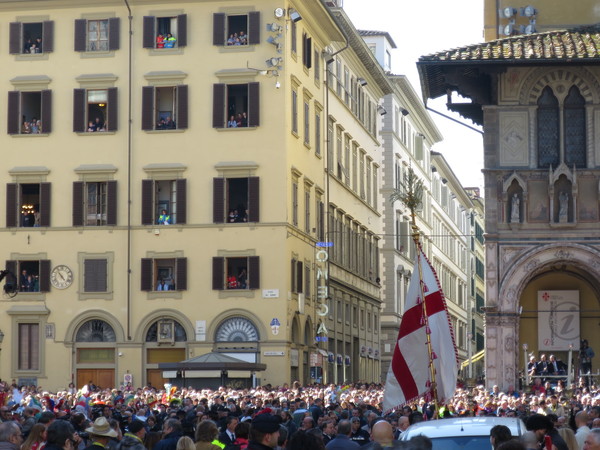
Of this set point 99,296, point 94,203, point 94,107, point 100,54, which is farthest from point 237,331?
point 100,54

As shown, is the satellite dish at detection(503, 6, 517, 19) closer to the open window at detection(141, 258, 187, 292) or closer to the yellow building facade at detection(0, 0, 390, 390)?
the yellow building facade at detection(0, 0, 390, 390)

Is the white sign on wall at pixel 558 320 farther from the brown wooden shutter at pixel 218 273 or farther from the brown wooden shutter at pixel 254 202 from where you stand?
the brown wooden shutter at pixel 218 273

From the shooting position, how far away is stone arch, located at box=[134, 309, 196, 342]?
1998 inches

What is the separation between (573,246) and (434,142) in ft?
215

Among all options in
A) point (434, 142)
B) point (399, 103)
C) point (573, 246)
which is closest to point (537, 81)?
point (573, 246)

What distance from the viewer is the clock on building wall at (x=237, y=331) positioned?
165 feet

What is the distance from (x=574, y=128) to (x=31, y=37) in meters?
23.8

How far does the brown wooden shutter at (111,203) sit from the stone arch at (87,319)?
3318mm

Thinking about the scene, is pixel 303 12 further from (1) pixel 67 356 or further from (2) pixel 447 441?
(2) pixel 447 441

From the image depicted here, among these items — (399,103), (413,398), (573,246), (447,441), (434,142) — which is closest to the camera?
(447,441)

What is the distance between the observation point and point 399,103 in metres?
83.5

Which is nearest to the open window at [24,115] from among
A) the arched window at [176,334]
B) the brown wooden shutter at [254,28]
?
the brown wooden shutter at [254,28]

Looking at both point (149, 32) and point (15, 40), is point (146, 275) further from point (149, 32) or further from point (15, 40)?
point (15, 40)

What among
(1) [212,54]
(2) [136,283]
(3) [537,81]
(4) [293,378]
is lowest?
(4) [293,378]
